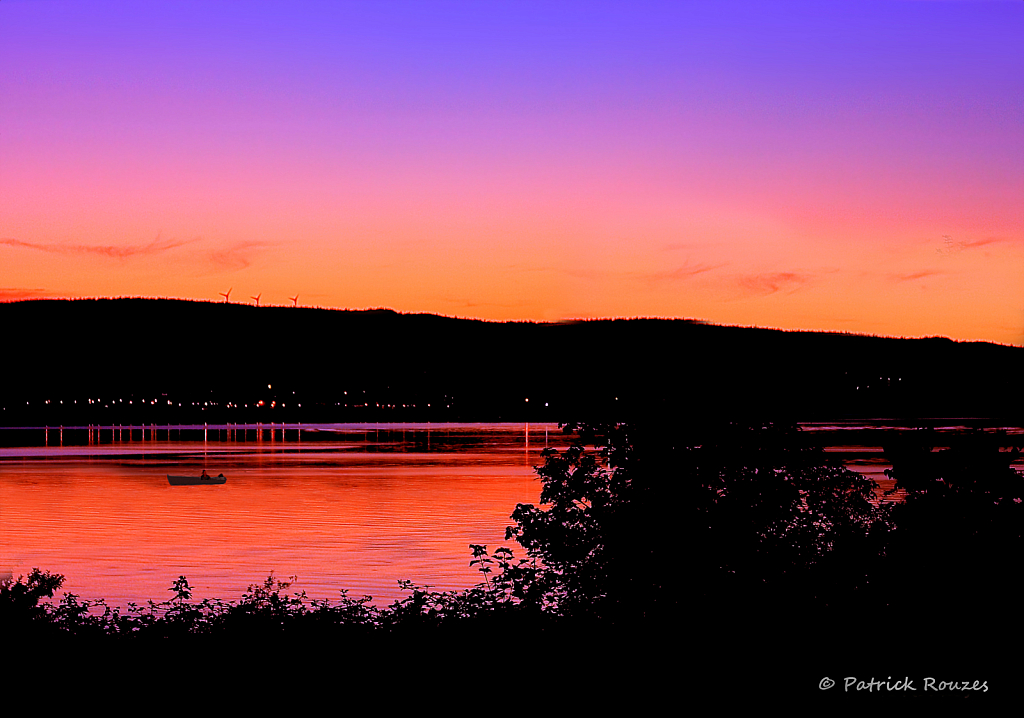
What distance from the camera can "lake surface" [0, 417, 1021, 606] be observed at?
3909 centimetres

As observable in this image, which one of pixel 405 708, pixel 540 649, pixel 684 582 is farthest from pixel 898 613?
pixel 405 708

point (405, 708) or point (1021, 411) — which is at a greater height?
point (1021, 411)

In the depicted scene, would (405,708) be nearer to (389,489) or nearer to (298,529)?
(298,529)

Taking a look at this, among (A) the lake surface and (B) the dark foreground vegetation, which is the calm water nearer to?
(A) the lake surface

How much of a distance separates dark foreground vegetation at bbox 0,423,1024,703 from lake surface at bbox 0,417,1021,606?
31.6ft

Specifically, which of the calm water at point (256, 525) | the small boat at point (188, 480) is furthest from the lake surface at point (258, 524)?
the small boat at point (188, 480)

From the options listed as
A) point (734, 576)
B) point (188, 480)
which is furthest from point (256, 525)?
point (734, 576)

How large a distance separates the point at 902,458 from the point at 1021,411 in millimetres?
1754

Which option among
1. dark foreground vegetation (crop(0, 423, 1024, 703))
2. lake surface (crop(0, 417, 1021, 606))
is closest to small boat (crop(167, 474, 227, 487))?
lake surface (crop(0, 417, 1021, 606))

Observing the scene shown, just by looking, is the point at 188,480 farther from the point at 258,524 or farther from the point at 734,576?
the point at 734,576

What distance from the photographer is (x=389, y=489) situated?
83125 millimetres

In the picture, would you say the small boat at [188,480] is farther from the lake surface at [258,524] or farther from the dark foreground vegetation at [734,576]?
the dark foreground vegetation at [734,576]

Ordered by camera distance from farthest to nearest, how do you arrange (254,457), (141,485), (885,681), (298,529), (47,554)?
1. (254,457)
2. (141,485)
3. (298,529)
4. (47,554)
5. (885,681)

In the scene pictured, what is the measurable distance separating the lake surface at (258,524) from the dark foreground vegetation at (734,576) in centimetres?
963
